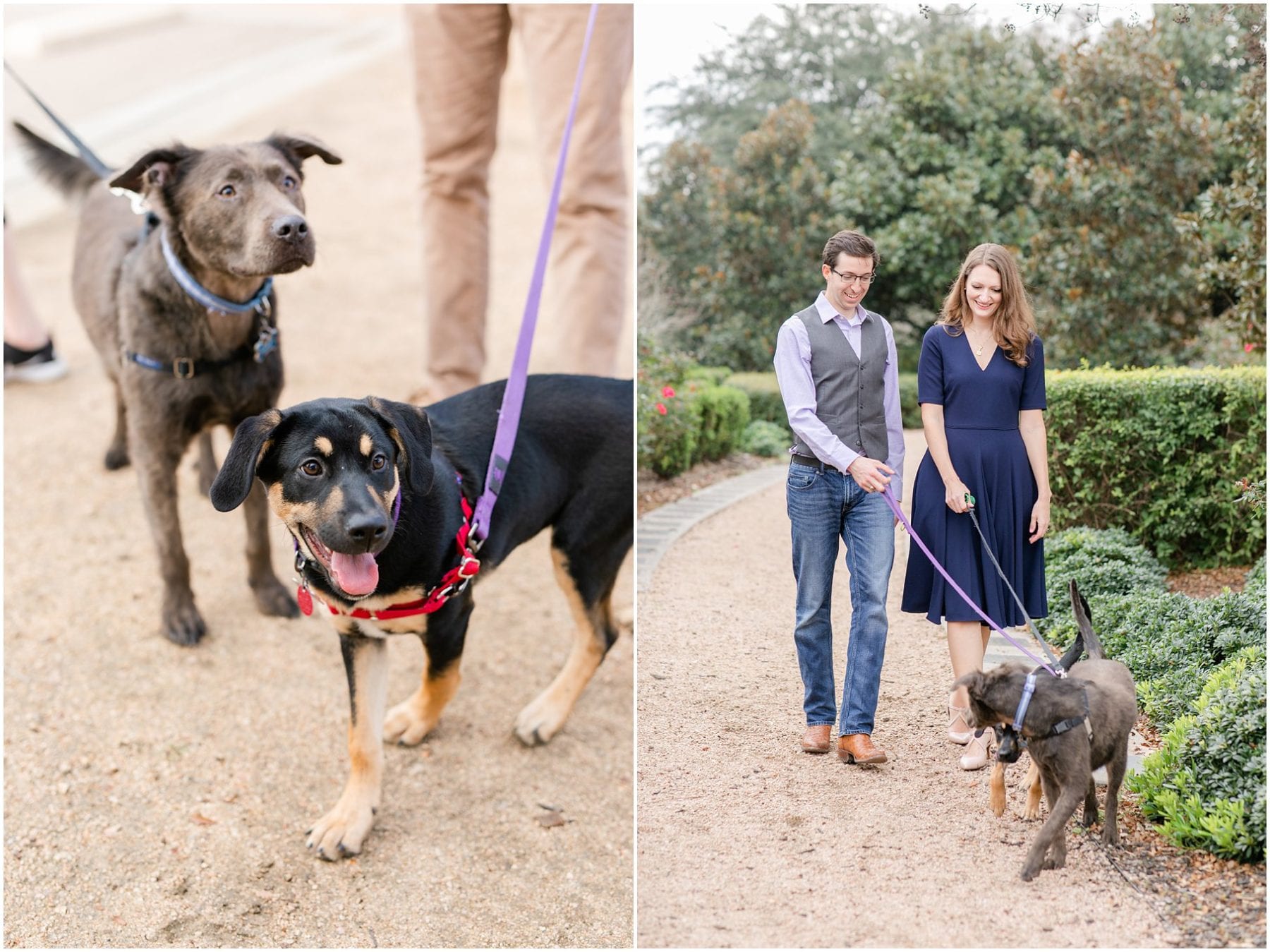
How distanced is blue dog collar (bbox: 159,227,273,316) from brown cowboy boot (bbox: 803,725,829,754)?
10.4 ft

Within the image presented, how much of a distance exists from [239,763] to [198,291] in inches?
79.2

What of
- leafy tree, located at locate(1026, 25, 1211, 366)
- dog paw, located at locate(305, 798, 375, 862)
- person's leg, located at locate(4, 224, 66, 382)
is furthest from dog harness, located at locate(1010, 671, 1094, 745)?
person's leg, located at locate(4, 224, 66, 382)

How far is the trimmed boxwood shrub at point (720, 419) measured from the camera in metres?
4.01

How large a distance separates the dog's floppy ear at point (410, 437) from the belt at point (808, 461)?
119 cm

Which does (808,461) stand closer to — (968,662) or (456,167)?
(968,662)

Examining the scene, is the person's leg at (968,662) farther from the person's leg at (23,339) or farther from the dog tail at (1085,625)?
the person's leg at (23,339)

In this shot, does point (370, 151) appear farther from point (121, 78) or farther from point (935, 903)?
point (935, 903)

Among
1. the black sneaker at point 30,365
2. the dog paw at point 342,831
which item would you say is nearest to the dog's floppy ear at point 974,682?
the dog paw at point 342,831

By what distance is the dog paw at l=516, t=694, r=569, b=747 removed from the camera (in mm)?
5133

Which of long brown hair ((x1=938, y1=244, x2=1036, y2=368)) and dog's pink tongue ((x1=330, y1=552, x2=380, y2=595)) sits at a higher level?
long brown hair ((x1=938, y1=244, x2=1036, y2=368))

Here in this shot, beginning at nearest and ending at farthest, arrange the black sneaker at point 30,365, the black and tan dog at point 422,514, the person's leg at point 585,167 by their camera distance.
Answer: the black and tan dog at point 422,514 < the person's leg at point 585,167 < the black sneaker at point 30,365

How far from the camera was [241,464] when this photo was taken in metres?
3.39

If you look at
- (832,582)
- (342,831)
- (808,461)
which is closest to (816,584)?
(832,582)

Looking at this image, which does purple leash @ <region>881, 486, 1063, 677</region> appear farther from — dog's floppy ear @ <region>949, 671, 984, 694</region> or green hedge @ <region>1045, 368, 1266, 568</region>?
green hedge @ <region>1045, 368, 1266, 568</region>
